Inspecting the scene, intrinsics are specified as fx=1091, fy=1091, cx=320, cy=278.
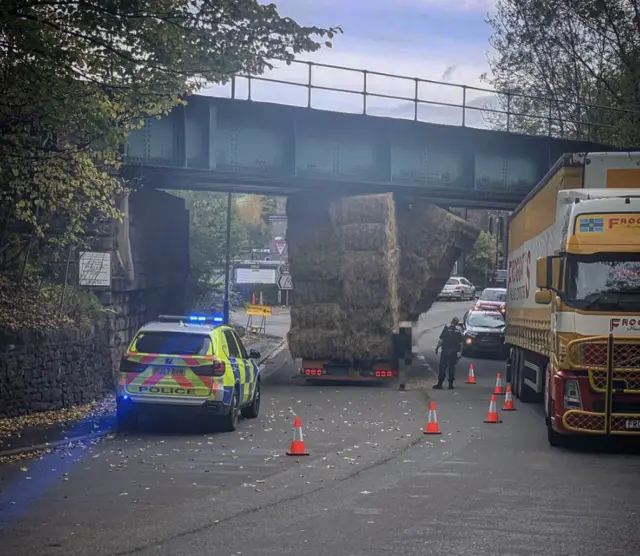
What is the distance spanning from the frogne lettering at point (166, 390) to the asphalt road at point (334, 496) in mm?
661

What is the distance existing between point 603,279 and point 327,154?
16530 millimetres

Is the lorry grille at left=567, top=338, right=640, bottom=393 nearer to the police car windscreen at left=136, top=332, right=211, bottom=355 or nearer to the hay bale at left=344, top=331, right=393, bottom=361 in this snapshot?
the police car windscreen at left=136, top=332, right=211, bottom=355

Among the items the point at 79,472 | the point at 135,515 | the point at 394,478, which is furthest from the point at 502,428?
the point at 135,515

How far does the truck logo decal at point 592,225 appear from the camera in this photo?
1423 centimetres

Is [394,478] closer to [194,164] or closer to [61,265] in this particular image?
[61,265]

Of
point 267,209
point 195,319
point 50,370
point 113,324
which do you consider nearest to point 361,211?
point 113,324

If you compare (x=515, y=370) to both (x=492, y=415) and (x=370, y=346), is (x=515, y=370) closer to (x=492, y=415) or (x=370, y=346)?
(x=370, y=346)

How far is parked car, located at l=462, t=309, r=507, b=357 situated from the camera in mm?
36219

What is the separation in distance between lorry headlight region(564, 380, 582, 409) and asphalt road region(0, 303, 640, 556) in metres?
0.69

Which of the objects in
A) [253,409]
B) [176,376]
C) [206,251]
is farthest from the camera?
[206,251]

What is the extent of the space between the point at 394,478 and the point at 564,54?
36505 mm

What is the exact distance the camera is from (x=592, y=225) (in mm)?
14266

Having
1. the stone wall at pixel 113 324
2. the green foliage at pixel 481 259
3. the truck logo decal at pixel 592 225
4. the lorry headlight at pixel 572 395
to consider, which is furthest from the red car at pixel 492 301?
the green foliage at pixel 481 259

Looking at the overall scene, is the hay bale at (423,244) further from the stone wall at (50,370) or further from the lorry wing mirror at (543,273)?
the lorry wing mirror at (543,273)
